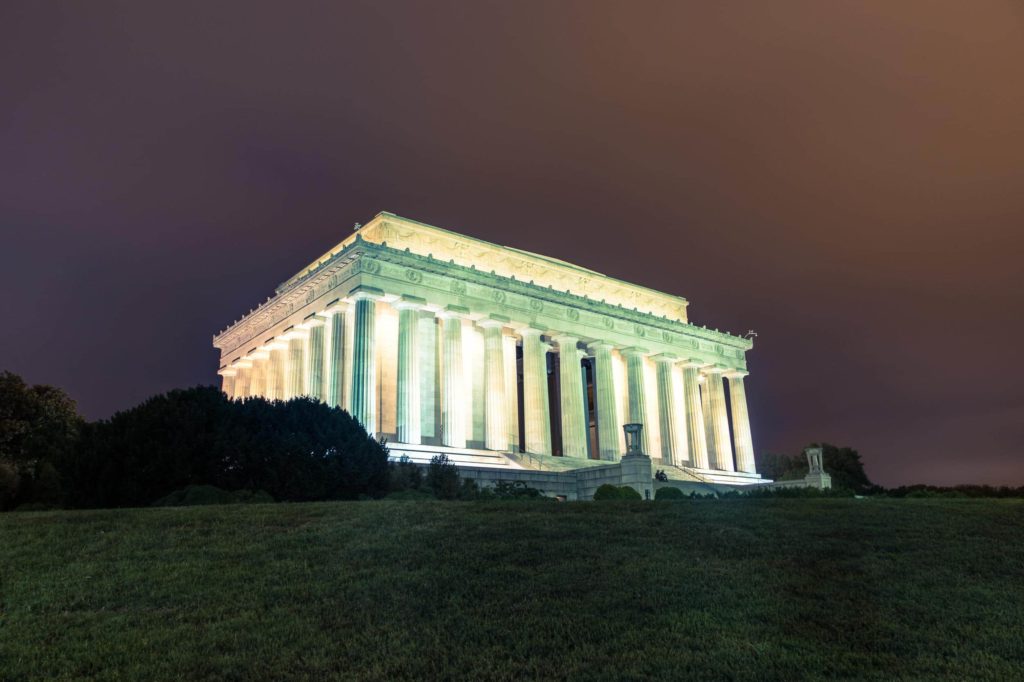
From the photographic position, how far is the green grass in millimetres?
10500

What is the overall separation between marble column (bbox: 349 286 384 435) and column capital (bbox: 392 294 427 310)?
182 cm

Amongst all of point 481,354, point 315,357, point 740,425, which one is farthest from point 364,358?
point 740,425

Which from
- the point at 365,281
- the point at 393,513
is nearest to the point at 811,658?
the point at 393,513

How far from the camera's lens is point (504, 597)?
42.6 feet

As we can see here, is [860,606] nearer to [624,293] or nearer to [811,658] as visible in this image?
[811,658]

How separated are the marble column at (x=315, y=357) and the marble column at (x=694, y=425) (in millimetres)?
33562

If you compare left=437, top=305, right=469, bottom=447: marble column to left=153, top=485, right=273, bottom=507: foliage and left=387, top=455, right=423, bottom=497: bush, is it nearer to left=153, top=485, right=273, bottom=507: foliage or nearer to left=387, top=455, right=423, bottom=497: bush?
left=387, top=455, right=423, bottom=497: bush

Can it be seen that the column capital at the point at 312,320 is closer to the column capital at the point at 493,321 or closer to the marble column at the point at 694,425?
the column capital at the point at 493,321

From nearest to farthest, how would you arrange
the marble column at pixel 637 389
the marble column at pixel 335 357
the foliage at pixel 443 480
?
the foliage at pixel 443 480 < the marble column at pixel 335 357 < the marble column at pixel 637 389

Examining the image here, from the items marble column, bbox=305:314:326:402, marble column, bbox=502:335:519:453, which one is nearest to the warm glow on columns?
marble column, bbox=502:335:519:453

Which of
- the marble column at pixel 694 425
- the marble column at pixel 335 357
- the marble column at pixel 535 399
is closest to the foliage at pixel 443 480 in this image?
the marble column at pixel 335 357

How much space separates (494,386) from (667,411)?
19.4m

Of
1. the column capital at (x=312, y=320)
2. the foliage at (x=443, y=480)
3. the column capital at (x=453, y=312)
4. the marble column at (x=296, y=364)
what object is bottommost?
the foliage at (x=443, y=480)

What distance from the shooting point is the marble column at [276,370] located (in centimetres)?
5922
